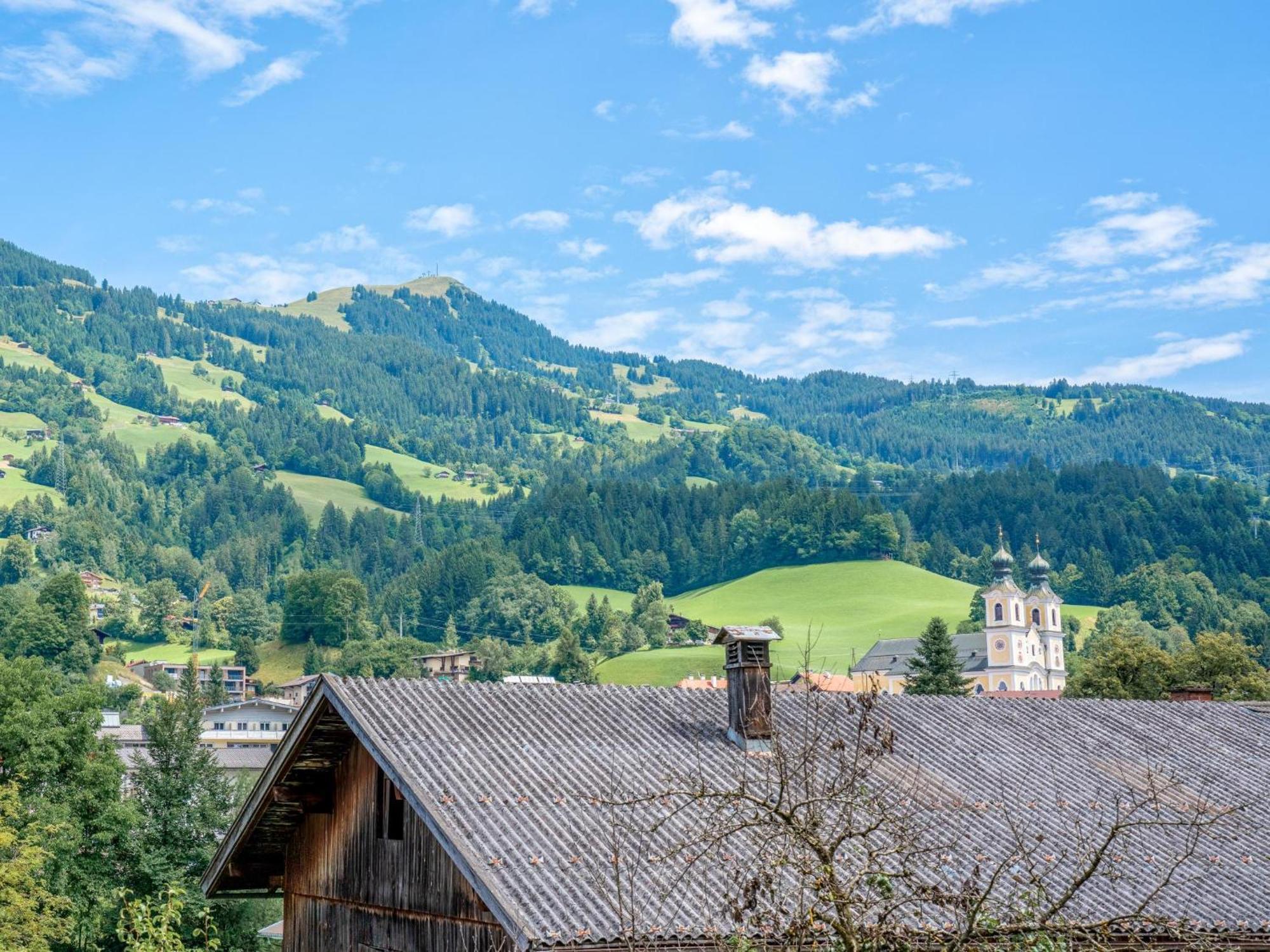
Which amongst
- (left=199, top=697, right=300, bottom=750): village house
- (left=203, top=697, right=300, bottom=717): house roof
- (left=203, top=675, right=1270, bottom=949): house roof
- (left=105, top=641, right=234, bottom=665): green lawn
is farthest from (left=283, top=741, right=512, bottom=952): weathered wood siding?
(left=105, top=641, right=234, bottom=665): green lawn

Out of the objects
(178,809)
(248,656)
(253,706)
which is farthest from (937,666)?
(248,656)

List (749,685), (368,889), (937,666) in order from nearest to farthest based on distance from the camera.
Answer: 1. (368,889)
2. (749,685)
3. (937,666)

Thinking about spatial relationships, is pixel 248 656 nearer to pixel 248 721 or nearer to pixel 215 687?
pixel 215 687

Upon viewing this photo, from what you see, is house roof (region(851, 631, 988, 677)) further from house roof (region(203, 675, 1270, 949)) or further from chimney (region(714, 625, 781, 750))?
chimney (region(714, 625, 781, 750))

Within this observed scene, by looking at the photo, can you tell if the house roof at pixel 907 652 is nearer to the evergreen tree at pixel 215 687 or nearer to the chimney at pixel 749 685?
the evergreen tree at pixel 215 687

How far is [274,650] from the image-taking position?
196375 millimetres

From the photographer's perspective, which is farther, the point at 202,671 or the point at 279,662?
the point at 279,662

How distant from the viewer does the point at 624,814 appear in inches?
641

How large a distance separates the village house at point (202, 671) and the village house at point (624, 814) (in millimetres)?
161022

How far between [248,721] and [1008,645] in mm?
71732

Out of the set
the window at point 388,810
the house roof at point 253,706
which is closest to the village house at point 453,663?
the house roof at point 253,706

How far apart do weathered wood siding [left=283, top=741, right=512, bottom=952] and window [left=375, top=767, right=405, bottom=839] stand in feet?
0.24

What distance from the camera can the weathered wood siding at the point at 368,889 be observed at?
15719 mm

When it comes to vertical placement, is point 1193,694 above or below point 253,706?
below
